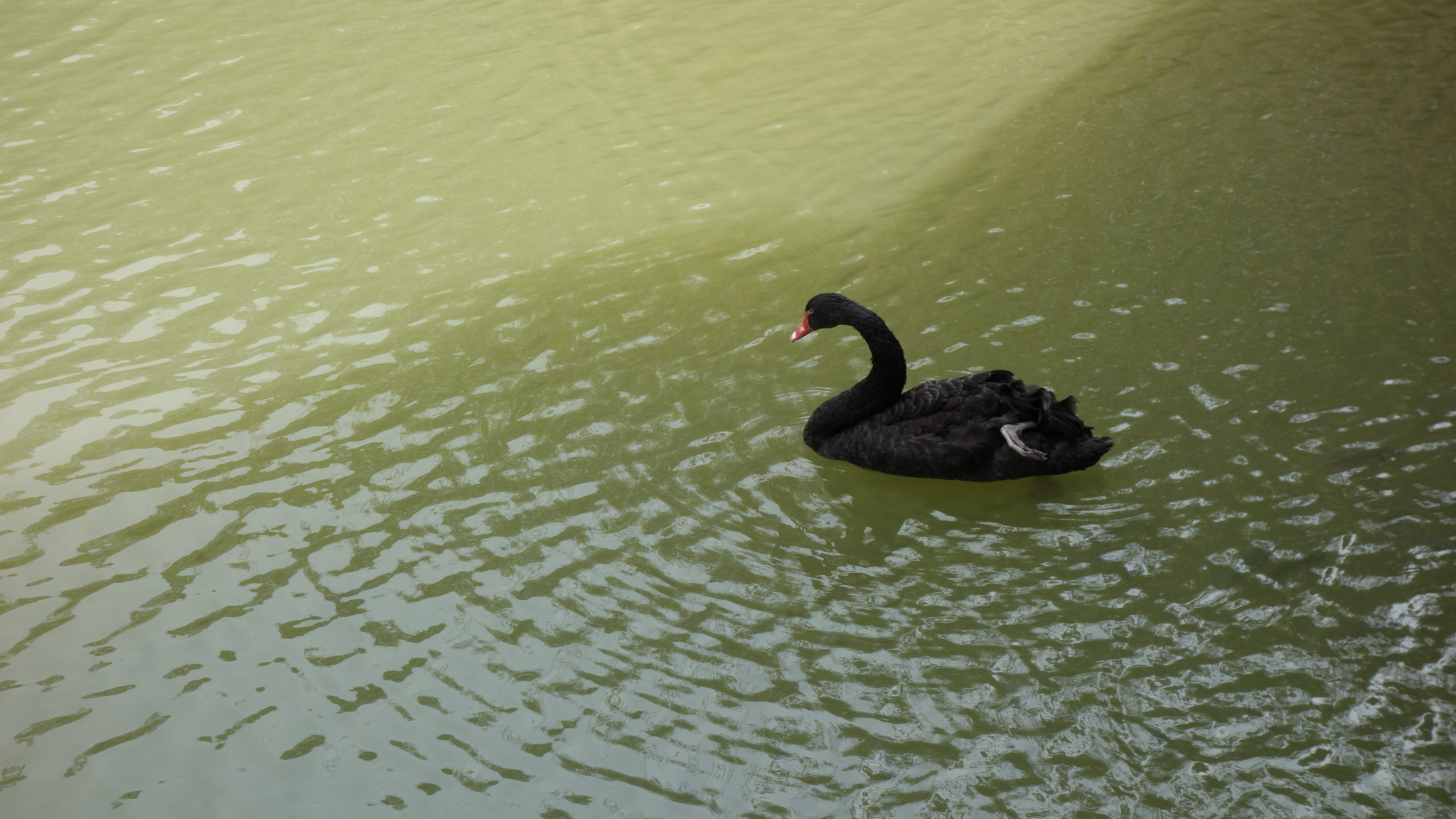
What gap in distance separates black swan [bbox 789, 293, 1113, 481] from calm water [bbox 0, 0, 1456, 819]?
194 mm

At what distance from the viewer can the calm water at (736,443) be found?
4.18 metres

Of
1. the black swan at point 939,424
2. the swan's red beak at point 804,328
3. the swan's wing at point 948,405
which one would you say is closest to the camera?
the black swan at point 939,424

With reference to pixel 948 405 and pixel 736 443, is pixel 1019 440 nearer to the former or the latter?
pixel 948 405

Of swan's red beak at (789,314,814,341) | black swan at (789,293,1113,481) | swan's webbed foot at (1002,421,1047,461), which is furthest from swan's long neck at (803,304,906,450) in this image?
swan's webbed foot at (1002,421,1047,461)

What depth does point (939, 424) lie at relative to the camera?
545cm

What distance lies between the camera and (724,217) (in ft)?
27.0

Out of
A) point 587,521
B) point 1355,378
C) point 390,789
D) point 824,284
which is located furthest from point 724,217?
point 390,789

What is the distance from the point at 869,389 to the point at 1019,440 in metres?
0.87

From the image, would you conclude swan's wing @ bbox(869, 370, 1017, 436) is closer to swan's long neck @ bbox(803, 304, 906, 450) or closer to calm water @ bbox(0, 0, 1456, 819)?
swan's long neck @ bbox(803, 304, 906, 450)

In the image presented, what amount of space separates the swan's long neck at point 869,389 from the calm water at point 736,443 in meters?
0.28

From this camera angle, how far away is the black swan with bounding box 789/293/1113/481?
5.18 meters

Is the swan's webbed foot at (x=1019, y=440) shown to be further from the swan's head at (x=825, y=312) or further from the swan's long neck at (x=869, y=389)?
the swan's head at (x=825, y=312)

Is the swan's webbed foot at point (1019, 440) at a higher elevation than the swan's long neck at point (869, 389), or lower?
lower

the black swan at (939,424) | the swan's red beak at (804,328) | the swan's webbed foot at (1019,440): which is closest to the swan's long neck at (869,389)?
the black swan at (939,424)
